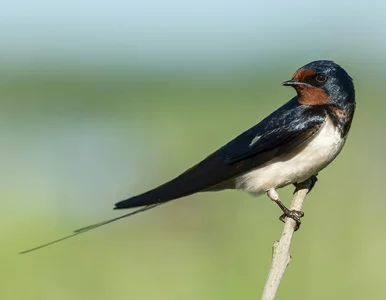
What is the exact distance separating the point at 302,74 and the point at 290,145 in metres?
0.25

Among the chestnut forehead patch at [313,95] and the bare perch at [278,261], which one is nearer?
the bare perch at [278,261]

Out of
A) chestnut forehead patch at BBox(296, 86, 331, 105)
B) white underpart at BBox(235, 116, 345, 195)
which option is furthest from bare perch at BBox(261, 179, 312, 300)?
chestnut forehead patch at BBox(296, 86, 331, 105)

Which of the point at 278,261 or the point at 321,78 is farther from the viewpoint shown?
the point at 321,78

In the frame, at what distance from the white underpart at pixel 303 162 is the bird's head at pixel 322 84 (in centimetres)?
9

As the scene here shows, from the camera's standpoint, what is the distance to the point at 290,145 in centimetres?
369

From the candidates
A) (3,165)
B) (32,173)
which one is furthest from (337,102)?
(3,165)

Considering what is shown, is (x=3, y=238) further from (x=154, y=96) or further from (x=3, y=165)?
(x=154, y=96)

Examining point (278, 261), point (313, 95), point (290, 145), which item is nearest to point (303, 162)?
point (290, 145)

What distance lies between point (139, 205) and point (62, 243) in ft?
10.1

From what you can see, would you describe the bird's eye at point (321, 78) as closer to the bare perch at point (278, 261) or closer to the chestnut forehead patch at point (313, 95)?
the chestnut forehead patch at point (313, 95)

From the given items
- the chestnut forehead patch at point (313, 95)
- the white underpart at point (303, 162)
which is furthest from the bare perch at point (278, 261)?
the chestnut forehead patch at point (313, 95)

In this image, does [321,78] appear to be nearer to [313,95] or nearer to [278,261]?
[313,95]

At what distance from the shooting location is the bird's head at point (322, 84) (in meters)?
3.63

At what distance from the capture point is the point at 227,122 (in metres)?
8.70
